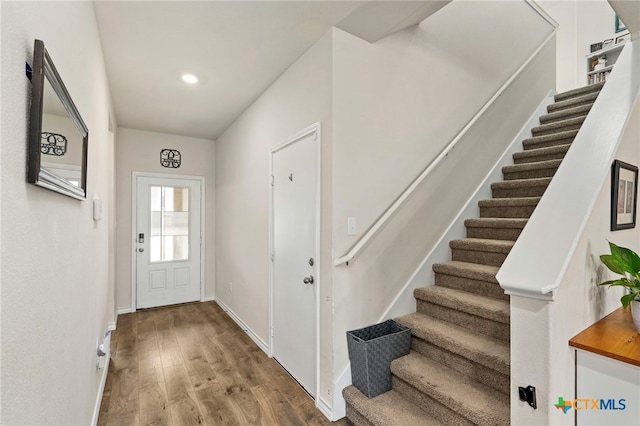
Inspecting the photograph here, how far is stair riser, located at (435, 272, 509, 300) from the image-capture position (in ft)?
6.75

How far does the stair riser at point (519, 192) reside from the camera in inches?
105

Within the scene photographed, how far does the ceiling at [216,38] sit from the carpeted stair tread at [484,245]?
5.68 feet

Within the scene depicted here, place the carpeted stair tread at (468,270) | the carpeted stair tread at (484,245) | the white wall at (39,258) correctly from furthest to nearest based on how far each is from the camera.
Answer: the carpeted stair tread at (484,245) → the carpeted stair tread at (468,270) → the white wall at (39,258)

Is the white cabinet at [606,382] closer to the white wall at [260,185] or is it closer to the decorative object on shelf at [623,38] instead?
the white wall at [260,185]

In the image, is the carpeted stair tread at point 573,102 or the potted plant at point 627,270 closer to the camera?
the potted plant at point 627,270

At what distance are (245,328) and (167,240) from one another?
1977 mm

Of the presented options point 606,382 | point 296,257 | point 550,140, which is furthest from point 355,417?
point 550,140

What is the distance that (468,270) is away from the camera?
2234 mm

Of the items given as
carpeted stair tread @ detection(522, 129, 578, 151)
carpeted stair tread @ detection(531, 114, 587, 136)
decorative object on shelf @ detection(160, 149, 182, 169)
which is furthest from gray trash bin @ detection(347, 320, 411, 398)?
decorative object on shelf @ detection(160, 149, 182, 169)

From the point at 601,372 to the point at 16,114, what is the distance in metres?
2.11

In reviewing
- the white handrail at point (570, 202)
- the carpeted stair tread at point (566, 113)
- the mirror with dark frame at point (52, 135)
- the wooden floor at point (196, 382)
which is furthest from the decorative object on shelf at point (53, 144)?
the carpeted stair tread at point (566, 113)

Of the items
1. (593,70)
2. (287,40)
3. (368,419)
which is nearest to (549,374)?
(368,419)

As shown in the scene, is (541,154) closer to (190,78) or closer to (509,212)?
(509,212)

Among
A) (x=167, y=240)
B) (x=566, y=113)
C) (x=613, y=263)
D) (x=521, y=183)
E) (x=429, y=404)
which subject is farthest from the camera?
(x=167, y=240)
